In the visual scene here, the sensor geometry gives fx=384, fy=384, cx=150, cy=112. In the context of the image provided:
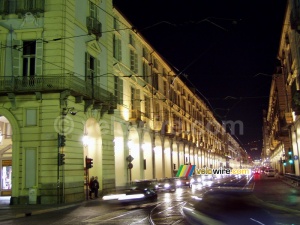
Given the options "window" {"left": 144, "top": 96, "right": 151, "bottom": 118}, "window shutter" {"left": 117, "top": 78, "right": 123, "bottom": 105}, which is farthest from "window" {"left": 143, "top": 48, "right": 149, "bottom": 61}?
"window shutter" {"left": 117, "top": 78, "right": 123, "bottom": 105}

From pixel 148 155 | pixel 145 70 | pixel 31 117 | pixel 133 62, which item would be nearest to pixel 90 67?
pixel 31 117

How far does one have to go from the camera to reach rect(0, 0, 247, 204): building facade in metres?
24.8

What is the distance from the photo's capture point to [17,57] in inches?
1017

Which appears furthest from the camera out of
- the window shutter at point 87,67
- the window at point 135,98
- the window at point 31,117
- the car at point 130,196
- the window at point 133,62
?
the window at point 133,62

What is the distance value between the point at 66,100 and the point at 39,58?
337cm

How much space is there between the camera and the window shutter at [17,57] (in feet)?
84.0

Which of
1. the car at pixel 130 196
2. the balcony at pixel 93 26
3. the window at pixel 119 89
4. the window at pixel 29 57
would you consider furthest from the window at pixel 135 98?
the car at pixel 130 196

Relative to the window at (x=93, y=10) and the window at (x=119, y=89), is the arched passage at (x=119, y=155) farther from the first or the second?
the window at (x=93, y=10)

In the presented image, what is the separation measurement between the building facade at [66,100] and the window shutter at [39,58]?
0.22ft

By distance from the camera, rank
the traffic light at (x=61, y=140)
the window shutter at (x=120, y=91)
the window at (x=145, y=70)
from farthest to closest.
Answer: the window at (x=145, y=70), the window shutter at (x=120, y=91), the traffic light at (x=61, y=140)

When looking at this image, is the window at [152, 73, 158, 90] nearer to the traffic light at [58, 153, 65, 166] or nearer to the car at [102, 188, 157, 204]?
the traffic light at [58, 153, 65, 166]

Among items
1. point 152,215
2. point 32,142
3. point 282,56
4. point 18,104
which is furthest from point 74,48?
point 282,56

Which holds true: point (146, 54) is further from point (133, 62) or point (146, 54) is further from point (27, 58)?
point (27, 58)

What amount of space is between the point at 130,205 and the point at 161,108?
28.4 metres
